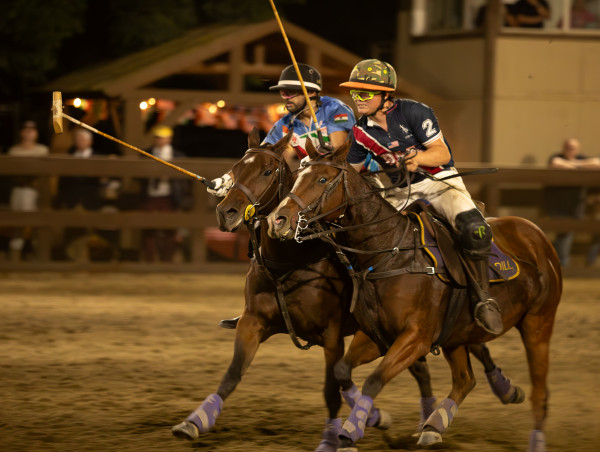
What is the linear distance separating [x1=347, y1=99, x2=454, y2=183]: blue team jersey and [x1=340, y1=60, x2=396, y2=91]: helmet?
0.17 meters

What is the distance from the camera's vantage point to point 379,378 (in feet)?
18.0

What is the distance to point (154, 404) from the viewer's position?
7004mm

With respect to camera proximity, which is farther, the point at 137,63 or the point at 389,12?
the point at 389,12

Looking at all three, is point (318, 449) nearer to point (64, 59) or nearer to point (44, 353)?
point (44, 353)

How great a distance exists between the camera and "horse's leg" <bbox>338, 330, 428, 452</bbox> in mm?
5336

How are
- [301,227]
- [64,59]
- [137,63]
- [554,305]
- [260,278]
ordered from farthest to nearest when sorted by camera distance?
[64,59]
[137,63]
[554,305]
[260,278]
[301,227]

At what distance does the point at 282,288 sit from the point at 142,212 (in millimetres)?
8114

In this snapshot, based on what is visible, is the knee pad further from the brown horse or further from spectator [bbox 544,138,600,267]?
spectator [bbox 544,138,600,267]

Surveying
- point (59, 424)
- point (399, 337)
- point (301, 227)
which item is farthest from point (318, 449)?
point (59, 424)

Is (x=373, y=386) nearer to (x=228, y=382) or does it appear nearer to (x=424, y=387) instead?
(x=228, y=382)

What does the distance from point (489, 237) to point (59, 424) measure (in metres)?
2.88

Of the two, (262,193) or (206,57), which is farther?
(206,57)

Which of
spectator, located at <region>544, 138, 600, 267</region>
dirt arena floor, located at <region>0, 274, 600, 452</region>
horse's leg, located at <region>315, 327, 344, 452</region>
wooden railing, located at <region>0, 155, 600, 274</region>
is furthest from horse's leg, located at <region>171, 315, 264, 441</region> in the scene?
spectator, located at <region>544, 138, 600, 267</region>

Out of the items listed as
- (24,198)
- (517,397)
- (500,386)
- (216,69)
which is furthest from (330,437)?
(216,69)
